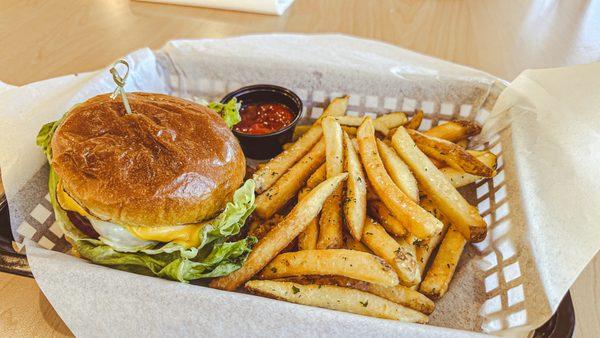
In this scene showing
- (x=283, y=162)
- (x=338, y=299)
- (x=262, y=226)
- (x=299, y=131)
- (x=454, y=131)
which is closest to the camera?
(x=338, y=299)

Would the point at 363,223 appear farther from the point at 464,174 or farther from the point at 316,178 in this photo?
the point at 464,174

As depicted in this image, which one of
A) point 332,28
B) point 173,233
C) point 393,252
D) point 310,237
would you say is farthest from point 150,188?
point 332,28

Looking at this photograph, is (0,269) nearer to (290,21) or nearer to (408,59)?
(408,59)

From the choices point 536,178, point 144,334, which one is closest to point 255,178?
point 144,334

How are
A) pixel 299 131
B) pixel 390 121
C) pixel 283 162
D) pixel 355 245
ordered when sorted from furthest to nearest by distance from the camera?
pixel 299 131 < pixel 390 121 < pixel 283 162 < pixel 355 245

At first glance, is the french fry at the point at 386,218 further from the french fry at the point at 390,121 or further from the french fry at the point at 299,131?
the french fry at the point at 299,131

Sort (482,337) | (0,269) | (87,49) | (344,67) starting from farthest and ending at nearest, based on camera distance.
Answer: (87,49) → (344,67) → (0,269) → (482,337)
